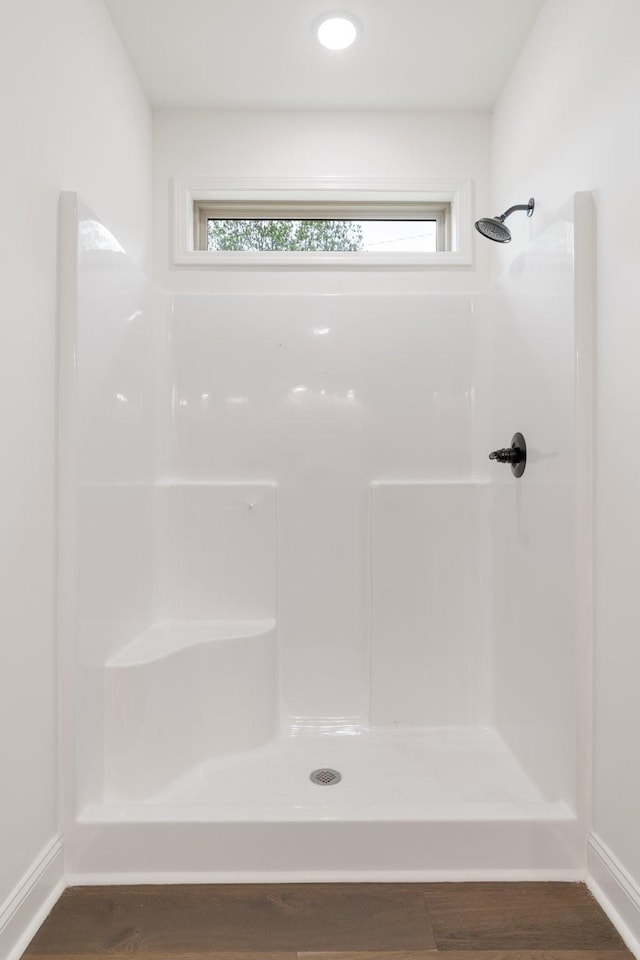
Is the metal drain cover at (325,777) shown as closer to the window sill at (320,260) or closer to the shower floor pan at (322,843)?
the shower floor pan at (322,843)

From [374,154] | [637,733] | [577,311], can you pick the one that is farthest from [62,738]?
[374,154]

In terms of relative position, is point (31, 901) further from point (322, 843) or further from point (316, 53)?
point (316, 53)

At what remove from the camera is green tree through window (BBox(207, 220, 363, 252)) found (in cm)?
272

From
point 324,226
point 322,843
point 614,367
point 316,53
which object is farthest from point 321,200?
point 322,843

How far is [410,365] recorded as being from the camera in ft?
8.01

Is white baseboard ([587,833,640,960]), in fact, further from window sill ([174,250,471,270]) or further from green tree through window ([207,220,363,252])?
green tree through window ([207,220,363,252])

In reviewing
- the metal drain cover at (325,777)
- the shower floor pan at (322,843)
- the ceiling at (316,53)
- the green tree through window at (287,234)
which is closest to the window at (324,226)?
the green tree through window at (287,234)

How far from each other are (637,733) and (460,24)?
2142 millimetres

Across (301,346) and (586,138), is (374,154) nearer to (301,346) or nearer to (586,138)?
(301,346)

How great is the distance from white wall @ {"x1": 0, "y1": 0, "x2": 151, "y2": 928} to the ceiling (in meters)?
0.47

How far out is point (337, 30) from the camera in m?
2.12

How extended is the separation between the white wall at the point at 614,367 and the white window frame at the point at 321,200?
807mm

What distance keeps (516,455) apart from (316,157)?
1.47 meters

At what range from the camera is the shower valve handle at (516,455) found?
198 centimetres
